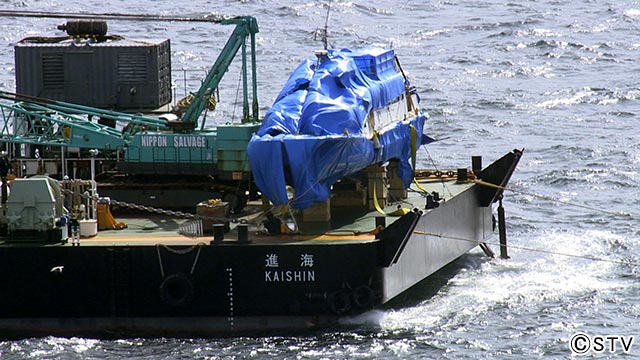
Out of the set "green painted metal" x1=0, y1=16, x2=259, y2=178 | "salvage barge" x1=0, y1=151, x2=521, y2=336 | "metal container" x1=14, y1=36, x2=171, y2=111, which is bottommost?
"salvage barge" x1=0, y1=151, x2=521, y2=336

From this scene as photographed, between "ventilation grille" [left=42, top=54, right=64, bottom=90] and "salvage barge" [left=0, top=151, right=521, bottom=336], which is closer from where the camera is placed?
"salvage barge" [left=0, top=151, right=521, bottom=336]

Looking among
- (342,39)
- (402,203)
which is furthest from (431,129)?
(402,203)

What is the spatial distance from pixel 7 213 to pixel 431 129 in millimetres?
32919

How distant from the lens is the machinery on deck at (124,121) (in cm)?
4353

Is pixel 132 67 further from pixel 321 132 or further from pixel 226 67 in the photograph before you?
pixel 321 132

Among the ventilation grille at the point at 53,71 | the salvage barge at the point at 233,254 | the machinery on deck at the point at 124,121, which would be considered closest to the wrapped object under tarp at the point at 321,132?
the salvage barge at the point at 233,254

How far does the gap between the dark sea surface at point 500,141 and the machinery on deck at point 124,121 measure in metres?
5.89

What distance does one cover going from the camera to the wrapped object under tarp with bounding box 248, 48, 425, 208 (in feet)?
129

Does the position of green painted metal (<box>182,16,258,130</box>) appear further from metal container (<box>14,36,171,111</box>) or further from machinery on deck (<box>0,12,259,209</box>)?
metal container (<box>14,36,171,111</box>)

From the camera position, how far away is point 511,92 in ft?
256

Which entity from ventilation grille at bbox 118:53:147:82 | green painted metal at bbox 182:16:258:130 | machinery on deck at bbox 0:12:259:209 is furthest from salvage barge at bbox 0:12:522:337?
ventilation grille at bbox 118:53:147:82

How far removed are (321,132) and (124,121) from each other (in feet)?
26.1

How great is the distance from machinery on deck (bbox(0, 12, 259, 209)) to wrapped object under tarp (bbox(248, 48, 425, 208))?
2043mm

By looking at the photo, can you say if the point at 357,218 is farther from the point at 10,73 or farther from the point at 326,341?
the point at 10,73
